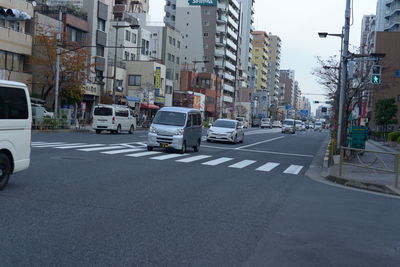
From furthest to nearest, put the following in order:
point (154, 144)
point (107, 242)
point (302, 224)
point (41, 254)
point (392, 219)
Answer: point (154, 144), point (392, 219), point (302, 224), point (107, 242), point (41, 254)

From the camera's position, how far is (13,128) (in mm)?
8992

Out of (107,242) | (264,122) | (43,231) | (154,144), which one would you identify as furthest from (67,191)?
(264,122)

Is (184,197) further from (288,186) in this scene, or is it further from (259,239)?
(288,186)

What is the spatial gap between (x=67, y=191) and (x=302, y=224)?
4.51m

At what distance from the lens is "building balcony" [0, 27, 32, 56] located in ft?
124

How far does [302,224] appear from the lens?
761cm

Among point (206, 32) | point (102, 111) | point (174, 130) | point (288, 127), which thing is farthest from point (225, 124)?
point (206, 32)

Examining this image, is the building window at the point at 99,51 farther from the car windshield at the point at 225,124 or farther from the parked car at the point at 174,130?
the parked car at the point at 174,130

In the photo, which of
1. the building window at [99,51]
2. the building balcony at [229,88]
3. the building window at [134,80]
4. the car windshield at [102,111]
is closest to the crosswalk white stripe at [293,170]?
the car windshield at [102,111]

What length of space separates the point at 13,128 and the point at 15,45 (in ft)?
110

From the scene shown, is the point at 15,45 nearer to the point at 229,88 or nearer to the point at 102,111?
the point at 102,111

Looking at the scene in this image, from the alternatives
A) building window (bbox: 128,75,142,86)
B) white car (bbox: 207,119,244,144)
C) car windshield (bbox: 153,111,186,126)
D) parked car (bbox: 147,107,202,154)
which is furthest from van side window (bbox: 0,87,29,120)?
building window (bbox: 128,75,142,86)

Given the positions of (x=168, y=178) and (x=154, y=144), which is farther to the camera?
(x=154, y=144)

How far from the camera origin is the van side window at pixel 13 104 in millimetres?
8695
